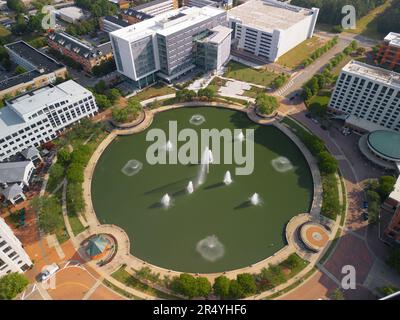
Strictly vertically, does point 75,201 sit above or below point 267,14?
below

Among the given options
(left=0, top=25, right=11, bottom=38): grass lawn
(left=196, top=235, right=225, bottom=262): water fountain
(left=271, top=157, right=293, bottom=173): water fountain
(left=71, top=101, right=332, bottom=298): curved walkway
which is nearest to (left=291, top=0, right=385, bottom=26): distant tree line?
(left=71, top=101, right=332, bottom=298): curved walkway

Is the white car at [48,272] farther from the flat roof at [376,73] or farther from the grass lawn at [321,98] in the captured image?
the flat roof at [376,73]

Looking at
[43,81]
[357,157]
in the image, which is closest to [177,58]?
[43,81]

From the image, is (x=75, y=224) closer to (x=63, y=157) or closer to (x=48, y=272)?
(x=48, y=272)

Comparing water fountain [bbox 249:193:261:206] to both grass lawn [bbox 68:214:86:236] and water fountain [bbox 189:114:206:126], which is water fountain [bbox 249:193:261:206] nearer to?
water fountain [bbox 189:114:206:126]

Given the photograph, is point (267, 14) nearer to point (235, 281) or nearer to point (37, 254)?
point (235, 281)

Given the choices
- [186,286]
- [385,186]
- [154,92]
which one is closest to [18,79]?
[154,92]
